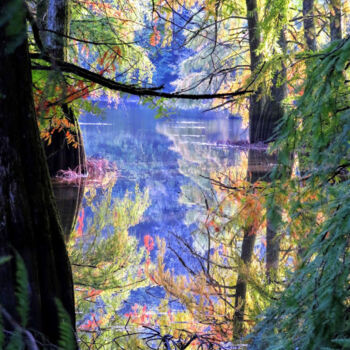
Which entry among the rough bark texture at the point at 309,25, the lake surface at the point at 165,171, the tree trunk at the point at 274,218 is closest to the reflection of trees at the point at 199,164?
the lake surface at the point at 165,171

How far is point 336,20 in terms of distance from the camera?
15.9 ft

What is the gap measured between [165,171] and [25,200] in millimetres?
10069

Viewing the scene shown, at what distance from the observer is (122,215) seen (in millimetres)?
7898

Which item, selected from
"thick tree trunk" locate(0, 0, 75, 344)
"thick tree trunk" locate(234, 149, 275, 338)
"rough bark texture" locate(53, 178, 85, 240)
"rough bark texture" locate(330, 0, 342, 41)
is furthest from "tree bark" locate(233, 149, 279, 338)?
"rough bark texture" locate(53, 178, 85, 240)

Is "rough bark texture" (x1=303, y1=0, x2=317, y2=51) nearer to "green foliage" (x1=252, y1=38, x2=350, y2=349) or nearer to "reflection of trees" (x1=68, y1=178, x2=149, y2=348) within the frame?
"reflection of trees" (x1=68, y1=178, x2=149, y2=348)

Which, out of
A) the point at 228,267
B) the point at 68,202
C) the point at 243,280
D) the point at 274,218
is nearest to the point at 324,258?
the point at 274,218

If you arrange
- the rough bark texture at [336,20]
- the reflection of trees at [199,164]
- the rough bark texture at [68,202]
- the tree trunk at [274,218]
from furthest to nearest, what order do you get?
the reflection of trees at [199,164], the rough bark texture at [68,202], the rough bark texture at [336,20], the tree trunk at [274,218]

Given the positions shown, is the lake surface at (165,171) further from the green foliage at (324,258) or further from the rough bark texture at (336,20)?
the rough bark texture at (336,20)

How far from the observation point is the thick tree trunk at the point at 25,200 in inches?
83.7

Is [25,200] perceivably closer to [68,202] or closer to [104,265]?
[104,265]

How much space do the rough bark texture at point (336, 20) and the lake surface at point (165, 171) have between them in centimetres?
192

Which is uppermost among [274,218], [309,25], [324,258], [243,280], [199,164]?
[309,25]

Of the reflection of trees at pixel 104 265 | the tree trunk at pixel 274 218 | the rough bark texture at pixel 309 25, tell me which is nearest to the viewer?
the tree trunk at pixel 274 218

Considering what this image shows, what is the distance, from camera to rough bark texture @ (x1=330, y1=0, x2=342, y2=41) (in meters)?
4.61
